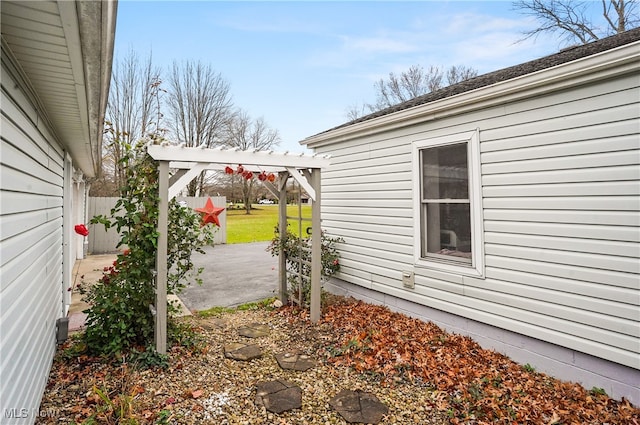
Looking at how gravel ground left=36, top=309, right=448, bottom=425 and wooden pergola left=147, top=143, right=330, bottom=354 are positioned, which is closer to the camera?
gravel ground left=36, top=309, right=448, bottom=425

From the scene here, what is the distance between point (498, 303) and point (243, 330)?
10.7ft

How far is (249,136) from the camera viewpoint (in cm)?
2573

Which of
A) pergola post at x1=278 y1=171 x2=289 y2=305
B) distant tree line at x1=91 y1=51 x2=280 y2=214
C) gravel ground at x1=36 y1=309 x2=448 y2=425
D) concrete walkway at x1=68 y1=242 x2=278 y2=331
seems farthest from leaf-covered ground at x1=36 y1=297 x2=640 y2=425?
distant tree line at x1=91 y1=51 x2=280 y2=214

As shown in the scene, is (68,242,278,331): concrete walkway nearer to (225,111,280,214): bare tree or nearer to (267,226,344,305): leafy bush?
(267,226,344,305): leafy bush

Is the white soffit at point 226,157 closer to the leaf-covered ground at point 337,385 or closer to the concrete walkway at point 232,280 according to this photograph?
the leaf-covered ground at point 337,385

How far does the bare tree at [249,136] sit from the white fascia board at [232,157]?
19631mm

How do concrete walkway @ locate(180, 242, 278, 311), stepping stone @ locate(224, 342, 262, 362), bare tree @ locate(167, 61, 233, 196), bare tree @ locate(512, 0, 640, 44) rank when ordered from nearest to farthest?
stepping stone @ locate(224, 342, 262, 362) < concrete walkway @ locate(180, 242, 278, 311) < bare tree @ locate(512, 0, 640, 44) < bare tree @ locate(167, 61, 233, 196)

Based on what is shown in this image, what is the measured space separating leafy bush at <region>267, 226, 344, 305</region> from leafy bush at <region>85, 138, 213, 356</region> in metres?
1.98

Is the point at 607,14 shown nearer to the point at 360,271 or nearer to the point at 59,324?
the point at 360,271

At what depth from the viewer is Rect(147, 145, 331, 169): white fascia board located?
351cm

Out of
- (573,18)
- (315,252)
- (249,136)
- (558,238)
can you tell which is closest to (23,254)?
(315,252)

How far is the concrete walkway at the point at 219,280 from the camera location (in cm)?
563

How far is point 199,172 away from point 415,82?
20.1 m

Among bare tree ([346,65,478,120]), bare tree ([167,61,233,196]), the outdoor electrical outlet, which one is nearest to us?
the outdoor electrical outlet
